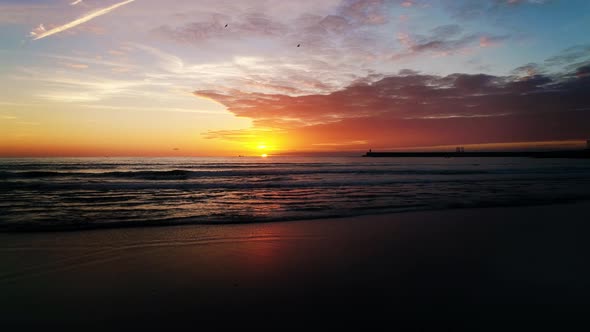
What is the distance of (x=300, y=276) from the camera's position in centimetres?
511

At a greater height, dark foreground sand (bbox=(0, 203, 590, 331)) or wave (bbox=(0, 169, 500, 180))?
wave (bbox=(0, 169, 500, 180))

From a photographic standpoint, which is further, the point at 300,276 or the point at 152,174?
the point at 152,174

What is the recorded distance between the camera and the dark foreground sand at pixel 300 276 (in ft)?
12.7

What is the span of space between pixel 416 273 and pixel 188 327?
346cm

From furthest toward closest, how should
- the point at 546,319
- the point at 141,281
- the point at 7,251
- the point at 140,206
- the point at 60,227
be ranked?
the point at 140,206
the point at 60,227
the point at 7,251
the point at 141,281
the point at 546,319

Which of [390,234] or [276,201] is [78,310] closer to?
[390,234]

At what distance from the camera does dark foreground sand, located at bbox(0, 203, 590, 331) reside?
3859 millimetres

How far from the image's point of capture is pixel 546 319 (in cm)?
376

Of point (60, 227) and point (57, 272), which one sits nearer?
point (57, 272)

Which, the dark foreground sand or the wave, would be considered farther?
the wave

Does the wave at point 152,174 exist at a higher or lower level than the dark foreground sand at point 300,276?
higher

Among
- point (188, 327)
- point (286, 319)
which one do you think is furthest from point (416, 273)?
point (188, 327)

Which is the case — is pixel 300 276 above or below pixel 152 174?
below

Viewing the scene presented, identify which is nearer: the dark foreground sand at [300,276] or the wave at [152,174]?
the dark foreground sand at [300,276]
